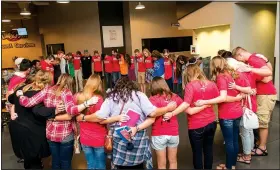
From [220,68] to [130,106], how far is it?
112 cm

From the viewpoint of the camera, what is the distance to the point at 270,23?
23.5 feet

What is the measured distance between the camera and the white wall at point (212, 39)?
816 cm

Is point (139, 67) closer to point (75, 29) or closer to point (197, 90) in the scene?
point (197, 90)

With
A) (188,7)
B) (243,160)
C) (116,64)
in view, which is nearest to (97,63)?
(116,64)

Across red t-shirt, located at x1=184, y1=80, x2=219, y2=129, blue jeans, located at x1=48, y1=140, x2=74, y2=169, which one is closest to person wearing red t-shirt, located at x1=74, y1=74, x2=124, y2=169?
blue jeans, located at x1=48, y1=140, x2=74, y2=169

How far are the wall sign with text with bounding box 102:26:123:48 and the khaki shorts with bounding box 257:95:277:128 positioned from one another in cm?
1077

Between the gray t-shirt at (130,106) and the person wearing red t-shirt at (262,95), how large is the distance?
5.03 feet

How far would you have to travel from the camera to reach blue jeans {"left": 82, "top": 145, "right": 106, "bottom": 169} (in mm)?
2292

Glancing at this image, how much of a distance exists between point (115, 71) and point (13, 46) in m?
10.2

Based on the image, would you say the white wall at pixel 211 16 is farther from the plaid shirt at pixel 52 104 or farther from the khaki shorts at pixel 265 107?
the plaid shirt at pixel 52 104

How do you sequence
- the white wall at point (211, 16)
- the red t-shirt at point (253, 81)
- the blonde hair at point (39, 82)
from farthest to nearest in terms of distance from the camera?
the white wall at point (211, 16)
the red t-shirt at point (253, 81)
the blonde hair at point (39, 82)

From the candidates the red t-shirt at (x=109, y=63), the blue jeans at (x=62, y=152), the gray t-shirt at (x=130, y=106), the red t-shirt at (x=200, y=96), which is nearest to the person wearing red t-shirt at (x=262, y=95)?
the red t-shirt at (x=200, y=96)

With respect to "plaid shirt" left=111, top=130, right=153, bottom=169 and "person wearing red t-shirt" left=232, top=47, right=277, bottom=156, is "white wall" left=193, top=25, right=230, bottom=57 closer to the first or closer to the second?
"person wearing red t-shirt" left=232, top=47, right=277, bottom=156

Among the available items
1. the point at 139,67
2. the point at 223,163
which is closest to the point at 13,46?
the point at 139,67
